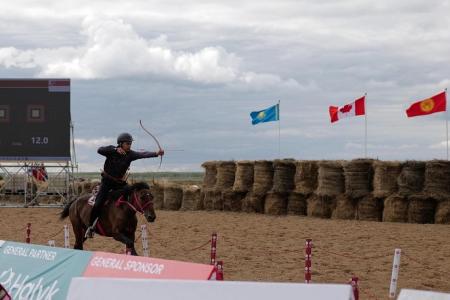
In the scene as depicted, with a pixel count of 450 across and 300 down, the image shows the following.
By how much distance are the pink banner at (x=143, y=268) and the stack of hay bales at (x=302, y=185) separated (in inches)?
695

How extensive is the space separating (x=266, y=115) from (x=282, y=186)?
6680 millimetres

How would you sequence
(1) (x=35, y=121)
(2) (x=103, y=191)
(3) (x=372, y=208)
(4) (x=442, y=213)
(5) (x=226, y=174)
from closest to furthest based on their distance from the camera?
(2) (x=103, y=191), (4) (x=442, y=213), (3) (x=372, y=208), (5) (x=226, y=174), (1) (x=35, y=121)

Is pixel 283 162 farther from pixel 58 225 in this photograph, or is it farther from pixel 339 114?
pixel 58 225

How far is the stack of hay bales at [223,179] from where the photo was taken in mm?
29938

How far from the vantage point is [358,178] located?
984 inches

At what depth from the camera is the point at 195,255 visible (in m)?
16.5

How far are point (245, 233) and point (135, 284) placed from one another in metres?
14.6

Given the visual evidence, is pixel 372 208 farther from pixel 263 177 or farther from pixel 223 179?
pixel 223 179

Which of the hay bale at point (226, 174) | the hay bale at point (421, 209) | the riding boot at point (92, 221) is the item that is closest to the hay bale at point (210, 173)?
the hay bale at point (226, 174)

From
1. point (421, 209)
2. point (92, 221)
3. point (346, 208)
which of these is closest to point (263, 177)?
point (346, 208)

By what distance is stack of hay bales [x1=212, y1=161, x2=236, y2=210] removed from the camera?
29.9 m

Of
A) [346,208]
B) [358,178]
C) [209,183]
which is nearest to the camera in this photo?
[358,178]

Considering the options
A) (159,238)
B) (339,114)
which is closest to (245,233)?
(159,238)

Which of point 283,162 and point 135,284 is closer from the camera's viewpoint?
point 135,284
